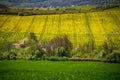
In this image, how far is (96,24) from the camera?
21.2m

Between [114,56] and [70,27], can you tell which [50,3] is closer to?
[70,27]

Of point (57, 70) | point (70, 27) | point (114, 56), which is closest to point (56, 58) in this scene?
point (57, 70)

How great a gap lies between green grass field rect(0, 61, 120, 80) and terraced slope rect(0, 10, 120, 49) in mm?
1514

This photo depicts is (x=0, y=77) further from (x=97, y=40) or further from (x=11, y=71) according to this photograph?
(x=97, y=40)

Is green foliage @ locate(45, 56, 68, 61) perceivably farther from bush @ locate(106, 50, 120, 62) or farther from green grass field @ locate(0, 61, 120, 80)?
bush @ locate(106, 50, 120, 62)

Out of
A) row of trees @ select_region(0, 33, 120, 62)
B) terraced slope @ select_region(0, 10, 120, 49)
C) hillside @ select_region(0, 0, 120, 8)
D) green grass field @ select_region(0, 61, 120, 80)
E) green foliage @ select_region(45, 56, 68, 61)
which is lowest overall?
green grass field @ select_region(0, 61, 120, 80)

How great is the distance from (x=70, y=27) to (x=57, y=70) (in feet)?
11.4

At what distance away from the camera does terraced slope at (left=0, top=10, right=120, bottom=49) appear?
20.5m

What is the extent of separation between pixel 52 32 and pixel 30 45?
1.71 metres

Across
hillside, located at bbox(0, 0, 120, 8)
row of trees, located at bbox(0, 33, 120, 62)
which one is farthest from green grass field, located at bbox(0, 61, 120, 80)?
hillside, located at bbox(0, 0, 120, 8)

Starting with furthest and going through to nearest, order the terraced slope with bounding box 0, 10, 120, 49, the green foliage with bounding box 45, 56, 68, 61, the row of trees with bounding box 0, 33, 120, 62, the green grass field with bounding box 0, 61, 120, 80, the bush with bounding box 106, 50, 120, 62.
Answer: the terraced slope with bounding box 0, 10, 120, 49 → the green foliage with bounding box 45, 56, 68, 61 → the row of trees with bounding box 0, 33, 120, 62 → the bush with bounding box 106, 50, 120, 62 → the green grass field with bounding box 0, 61, 120, 80

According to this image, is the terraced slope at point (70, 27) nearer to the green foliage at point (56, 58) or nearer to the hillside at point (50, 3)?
the hillside at point (50, 3)

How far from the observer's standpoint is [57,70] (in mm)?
18891

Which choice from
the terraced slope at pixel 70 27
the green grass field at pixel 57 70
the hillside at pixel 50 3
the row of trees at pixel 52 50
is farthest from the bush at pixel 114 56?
the hillside at pixel 50 3
